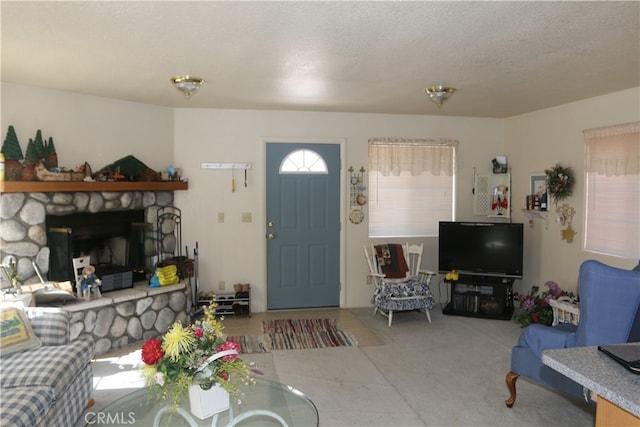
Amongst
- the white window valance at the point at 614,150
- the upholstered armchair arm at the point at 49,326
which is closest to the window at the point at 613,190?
the white window valance at the point at 614,150

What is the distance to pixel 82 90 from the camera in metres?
4.37

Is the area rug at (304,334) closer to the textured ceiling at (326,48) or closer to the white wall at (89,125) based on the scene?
the white wall at (89,125)

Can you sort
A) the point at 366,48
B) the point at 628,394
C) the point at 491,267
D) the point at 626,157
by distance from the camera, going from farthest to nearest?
the point at 491,267 < the point at 626,157 < the point at 366,48 < the point at 628,394

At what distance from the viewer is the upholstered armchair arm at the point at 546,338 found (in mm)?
2795

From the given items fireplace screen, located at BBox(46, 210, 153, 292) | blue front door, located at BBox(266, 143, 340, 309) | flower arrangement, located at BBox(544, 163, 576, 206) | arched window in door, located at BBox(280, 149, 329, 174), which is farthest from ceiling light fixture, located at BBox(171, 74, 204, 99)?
flower arrangement, located at BBox(544, 163, 576, 206)

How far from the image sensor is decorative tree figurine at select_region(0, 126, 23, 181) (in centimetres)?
392

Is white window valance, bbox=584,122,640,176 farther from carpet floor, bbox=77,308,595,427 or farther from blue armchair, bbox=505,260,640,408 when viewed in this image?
blue armchair, bbox=505,260,640,408

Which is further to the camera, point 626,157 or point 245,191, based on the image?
point 245,191

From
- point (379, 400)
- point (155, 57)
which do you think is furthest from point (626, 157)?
point (155, 57)

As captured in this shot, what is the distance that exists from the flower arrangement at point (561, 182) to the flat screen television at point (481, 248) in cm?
52

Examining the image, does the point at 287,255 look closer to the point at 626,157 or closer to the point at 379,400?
Answer: the point at 379,400

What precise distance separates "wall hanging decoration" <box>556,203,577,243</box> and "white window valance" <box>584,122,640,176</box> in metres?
0.46

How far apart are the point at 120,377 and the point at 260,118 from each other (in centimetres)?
314

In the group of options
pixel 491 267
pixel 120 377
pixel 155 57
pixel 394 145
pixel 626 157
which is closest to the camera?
pixel 155 57
